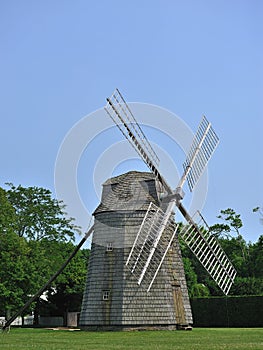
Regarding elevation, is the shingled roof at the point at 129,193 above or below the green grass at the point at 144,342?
above

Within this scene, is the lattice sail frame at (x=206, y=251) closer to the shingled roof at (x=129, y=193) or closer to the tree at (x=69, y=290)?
the shingled roof at (x=129, y=193)

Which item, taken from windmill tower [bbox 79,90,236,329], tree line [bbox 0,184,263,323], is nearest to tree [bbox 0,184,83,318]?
tree line [bbox 0,184,263,323]

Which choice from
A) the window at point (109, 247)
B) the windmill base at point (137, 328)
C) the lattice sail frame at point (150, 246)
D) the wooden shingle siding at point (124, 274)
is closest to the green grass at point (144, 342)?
the windmill base at point (137, 328)

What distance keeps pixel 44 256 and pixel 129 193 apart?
12.9 meters

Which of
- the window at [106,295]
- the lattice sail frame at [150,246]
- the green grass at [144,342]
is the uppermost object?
the lattice sail frame at [150,246]

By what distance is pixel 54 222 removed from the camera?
42.2 m

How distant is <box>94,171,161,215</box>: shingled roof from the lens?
29.4m

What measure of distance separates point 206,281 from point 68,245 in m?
22.0

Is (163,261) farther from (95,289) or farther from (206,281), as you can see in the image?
(206,281)

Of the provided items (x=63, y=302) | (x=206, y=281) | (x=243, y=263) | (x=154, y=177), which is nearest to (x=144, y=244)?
(x=154, y=177)

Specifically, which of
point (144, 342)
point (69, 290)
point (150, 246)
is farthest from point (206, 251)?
point (69, 290)

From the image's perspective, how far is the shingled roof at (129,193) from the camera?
29406 mm

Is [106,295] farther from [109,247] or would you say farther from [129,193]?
[129,193]

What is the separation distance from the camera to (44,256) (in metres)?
40.5
